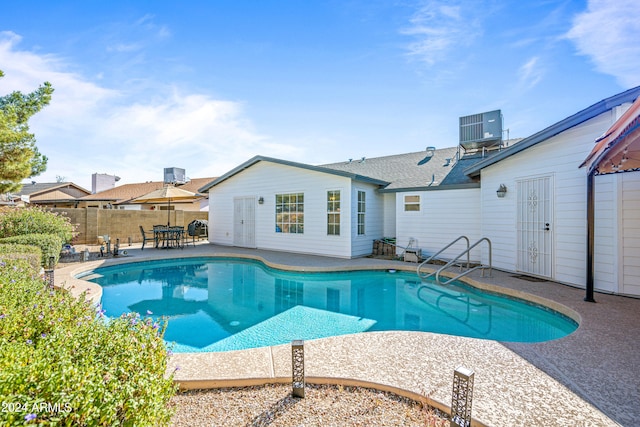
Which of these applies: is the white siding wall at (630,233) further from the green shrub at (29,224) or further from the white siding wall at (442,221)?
the green shrub at (29,224)

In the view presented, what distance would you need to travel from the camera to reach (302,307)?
20.9ft

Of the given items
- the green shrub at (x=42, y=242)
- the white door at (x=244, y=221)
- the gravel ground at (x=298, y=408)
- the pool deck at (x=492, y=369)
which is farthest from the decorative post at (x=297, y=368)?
the white door at (x=244, y=221)

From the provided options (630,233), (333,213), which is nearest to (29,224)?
(333,213)

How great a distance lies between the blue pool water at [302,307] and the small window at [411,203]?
105 inches

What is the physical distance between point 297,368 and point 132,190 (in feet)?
98.2

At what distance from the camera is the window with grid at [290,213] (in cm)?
1177

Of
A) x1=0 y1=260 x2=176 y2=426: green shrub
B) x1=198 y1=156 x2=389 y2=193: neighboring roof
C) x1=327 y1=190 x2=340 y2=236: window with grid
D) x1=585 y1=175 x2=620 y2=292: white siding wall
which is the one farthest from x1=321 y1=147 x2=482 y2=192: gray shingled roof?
x1=0 y1=260 x2=176 y2=426: green shrub

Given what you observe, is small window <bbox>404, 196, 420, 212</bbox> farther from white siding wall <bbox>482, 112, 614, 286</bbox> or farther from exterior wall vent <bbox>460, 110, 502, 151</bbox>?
exterior wall vent <bbox>460, 110, 502, 151</bbox>

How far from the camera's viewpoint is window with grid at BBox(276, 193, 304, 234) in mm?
11766

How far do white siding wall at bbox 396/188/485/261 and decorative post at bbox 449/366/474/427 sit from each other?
8.09 m

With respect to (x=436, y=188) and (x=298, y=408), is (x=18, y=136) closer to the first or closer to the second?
(x=298, y=408)

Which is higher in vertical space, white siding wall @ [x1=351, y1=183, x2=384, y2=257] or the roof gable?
the roof gable

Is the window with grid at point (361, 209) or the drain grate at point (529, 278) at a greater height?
the window with grid at point (361, 209)

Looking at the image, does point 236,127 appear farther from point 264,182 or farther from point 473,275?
point 473,275
